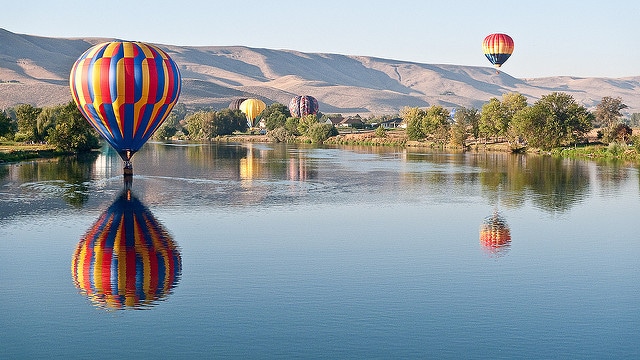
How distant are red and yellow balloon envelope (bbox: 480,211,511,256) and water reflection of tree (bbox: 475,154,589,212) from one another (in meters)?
5.58

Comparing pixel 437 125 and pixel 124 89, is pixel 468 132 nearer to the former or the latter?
pixel 437 125

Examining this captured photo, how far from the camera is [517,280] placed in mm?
25672

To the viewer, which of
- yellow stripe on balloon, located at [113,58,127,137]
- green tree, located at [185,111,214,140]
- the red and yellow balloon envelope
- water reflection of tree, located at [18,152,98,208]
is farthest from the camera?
green tree, located at [185,111,214,140]

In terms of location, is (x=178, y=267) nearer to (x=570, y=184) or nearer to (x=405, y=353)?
(x=405, y=353)

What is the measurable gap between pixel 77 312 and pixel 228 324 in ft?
13.8

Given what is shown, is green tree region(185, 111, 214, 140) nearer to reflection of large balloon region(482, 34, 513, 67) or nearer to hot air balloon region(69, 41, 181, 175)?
reflection of large balloon region(482, 34, 513, 67)

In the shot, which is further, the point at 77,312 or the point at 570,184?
the point at 570,184

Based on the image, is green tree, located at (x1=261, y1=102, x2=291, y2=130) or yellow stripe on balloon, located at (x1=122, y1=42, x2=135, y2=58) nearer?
yellow stripe on balloon, located at (x1=122, y1=42, x2=135, y2=58)

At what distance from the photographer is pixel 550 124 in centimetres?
9369

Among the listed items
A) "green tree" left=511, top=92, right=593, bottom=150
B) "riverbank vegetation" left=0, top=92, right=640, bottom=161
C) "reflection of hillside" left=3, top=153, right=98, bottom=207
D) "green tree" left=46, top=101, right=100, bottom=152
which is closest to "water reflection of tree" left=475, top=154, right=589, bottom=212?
"green tree" left=511, top=92, right=593, bottom=150

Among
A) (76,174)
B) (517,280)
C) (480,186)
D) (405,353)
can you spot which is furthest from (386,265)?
(76,174)

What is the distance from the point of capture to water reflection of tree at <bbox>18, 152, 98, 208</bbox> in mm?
47062

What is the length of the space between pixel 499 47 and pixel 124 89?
65.4 metres

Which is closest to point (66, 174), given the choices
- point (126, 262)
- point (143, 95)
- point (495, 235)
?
point (143, 95)
